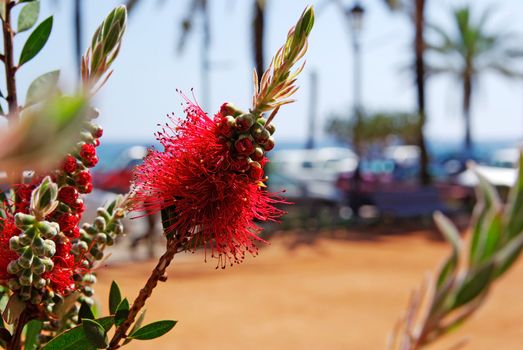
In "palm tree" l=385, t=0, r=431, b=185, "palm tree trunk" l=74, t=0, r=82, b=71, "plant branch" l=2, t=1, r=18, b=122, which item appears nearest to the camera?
"plant branch" l=2, t=1, r=18, b=122

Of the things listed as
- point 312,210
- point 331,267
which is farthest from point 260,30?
point 331,267

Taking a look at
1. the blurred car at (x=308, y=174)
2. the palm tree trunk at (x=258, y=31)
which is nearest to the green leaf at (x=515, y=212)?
the blurred car at (x=308, y=174)

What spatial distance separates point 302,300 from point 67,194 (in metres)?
10.5

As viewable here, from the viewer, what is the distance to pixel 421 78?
24.9 metres

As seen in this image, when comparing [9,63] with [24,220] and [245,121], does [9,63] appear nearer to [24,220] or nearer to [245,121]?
[24,220]

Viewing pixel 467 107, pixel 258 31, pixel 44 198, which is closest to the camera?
pixel 44 198

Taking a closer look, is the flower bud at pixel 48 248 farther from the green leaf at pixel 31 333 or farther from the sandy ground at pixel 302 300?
the sandy ground at pixel 302 300

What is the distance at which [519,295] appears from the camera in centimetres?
1174

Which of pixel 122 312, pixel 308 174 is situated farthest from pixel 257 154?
pixel 308 174

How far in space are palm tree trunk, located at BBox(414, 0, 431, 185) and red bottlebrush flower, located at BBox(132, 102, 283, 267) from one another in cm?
2327

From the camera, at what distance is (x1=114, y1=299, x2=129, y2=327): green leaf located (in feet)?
3.27

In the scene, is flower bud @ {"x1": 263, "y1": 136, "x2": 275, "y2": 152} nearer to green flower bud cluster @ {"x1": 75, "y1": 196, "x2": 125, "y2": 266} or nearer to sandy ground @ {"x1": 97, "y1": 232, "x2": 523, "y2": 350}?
green flower bud cluster @ {"x1": 75, "y1": 196, "x2": 125, "y2": 266}

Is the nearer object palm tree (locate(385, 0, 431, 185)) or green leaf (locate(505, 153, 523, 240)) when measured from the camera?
green leaf (locate(505, 153, 523, 240))

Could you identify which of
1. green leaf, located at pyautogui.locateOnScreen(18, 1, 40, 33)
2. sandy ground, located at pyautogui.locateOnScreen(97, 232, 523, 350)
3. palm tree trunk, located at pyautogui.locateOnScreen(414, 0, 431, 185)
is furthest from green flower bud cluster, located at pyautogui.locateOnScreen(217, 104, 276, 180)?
palm tree trunk, located at pyautogui.locateOnScreen(414, 0, 431, 185)
